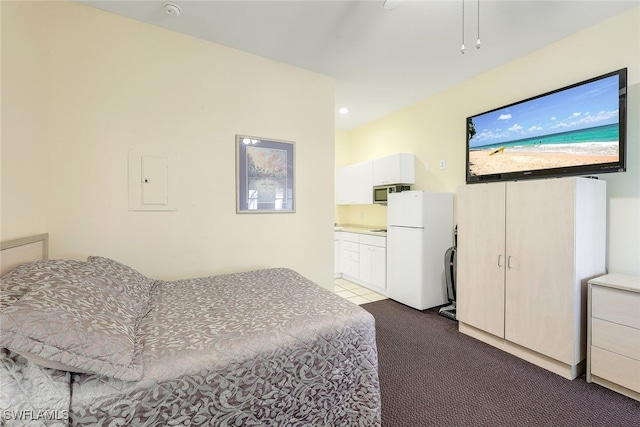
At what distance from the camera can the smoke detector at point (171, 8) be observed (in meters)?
2.04

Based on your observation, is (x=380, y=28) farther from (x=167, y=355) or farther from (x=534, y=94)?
(x=167, y=355)

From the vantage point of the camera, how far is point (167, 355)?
1.10m

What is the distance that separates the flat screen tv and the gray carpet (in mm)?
1683

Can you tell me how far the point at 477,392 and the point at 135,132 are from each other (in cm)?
329

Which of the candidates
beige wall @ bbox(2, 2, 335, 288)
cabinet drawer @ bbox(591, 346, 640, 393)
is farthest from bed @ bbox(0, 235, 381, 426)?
cabinet drawer @ bbox(591, 346, 640, 393)

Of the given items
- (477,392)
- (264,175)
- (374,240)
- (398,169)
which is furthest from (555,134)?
(264,175)

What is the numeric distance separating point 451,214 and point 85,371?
370 centimetres

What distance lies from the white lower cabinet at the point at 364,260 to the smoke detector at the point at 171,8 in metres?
3.38

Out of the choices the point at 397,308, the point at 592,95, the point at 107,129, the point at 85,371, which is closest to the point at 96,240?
the point at 107,129

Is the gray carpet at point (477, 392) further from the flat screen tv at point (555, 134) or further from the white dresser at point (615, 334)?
the flat screen tv at point (555, 134)

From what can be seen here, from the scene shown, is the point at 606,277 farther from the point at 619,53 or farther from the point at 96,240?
the point at 96,240

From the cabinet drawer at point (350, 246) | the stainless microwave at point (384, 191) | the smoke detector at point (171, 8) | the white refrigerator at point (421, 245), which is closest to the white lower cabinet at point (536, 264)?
the white refrigerator at point (421, 245)

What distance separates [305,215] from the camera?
3.04 meters

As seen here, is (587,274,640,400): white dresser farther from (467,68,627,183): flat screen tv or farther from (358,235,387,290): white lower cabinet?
(358,235,387,290): white lower cabinet
